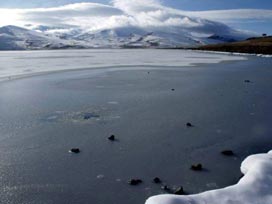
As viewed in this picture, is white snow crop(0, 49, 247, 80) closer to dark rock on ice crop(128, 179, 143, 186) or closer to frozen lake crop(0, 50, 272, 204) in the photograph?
frozen lake crop(0, 50, 272, 204)

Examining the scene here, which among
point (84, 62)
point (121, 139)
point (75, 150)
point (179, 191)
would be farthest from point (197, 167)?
point (84, 62)

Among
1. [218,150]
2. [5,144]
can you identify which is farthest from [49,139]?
[218,150]

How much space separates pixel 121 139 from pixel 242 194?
205 inches

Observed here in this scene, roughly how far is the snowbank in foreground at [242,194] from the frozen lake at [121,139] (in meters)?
0.68

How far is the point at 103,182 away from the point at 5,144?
13.9ft

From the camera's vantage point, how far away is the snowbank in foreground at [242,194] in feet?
→ 21.5

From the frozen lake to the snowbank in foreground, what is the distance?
683 millimetres

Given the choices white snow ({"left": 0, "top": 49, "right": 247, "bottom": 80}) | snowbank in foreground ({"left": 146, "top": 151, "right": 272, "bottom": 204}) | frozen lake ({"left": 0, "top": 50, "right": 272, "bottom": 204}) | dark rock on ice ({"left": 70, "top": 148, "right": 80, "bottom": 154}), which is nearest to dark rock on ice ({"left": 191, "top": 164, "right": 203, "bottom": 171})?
frozen lake ({"left": 0, "top": 50, "right": 272, "bottom": 204})

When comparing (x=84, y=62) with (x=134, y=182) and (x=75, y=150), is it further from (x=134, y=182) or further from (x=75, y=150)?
(x=134, y=182)

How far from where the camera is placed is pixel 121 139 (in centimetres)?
1131

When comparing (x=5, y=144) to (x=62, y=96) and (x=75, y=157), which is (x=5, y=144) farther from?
A: (x=62, y=96)

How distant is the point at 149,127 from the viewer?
12820mm

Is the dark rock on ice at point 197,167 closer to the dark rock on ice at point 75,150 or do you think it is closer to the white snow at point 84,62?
the dark rock on ice at point 75,150

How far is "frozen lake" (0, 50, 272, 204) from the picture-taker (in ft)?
25.9
